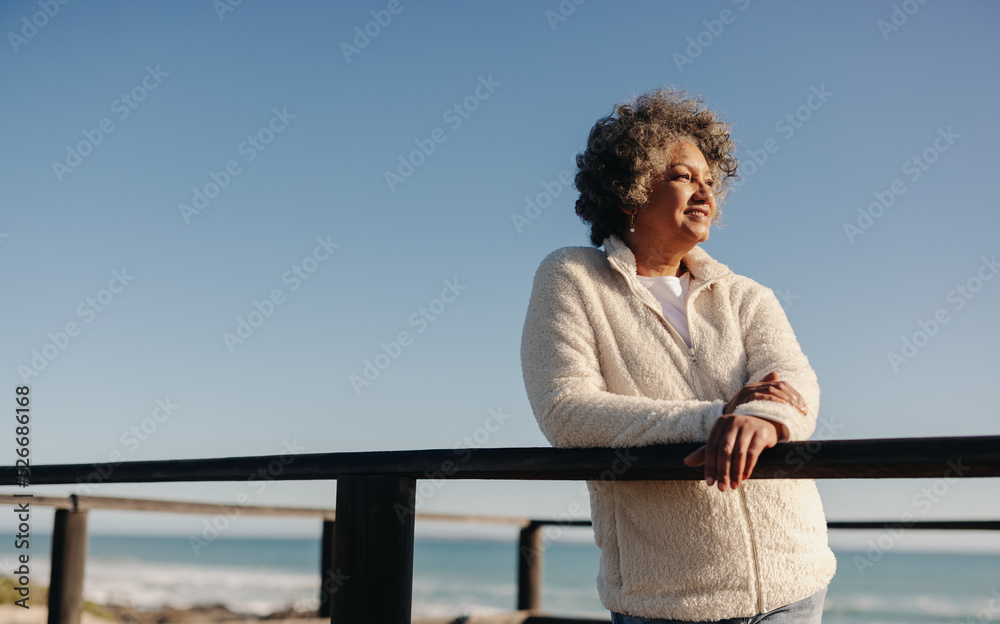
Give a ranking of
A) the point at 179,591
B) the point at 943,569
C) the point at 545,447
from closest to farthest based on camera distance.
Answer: the point at 545,447
the point at 179,591
the point at 943,569

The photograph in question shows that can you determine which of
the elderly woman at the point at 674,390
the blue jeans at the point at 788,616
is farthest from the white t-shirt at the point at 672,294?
the blue jeans at the point at 788,616

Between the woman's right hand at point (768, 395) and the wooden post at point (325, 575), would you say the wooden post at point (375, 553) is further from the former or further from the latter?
the wooden post at point (325, 575)

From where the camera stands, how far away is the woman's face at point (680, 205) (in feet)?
5.78

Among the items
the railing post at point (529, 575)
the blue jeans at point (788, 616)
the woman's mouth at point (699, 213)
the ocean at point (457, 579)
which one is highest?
the woman's mouth at point (699, 213)

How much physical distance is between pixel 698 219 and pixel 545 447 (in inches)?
34.8

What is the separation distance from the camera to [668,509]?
4.52 ft

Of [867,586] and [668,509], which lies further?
[867,586]

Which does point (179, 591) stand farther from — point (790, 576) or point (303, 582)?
point (790, 576)

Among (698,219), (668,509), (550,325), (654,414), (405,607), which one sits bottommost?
(405,607)

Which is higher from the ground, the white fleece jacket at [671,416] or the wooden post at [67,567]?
the white fleece jacket at [671,416]

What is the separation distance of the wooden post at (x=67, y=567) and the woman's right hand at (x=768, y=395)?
184 centimetres

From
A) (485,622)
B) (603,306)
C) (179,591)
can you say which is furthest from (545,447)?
(179,591)

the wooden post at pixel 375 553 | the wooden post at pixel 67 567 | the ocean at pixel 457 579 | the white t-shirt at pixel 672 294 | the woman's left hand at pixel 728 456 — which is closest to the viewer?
the woman's left hand at pixel 728 456

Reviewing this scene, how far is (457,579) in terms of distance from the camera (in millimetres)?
33250
